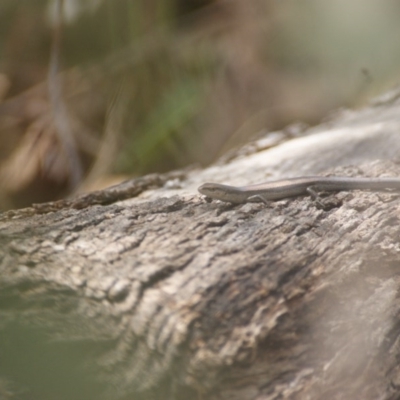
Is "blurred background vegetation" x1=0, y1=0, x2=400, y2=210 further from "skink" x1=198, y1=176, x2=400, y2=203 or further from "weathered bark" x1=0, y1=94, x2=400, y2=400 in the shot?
"weathered bark" x1=0, y1=94, x2=400, y2=400

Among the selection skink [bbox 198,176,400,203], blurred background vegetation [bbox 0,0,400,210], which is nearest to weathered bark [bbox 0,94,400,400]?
skink [bbox 198,176,400,203]

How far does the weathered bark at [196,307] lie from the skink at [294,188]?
24 centimetres

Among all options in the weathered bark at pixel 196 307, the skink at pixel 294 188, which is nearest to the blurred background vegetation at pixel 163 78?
the skink at pixel 294 188

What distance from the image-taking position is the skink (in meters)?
2.04

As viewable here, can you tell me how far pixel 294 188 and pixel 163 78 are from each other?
3.27 metres

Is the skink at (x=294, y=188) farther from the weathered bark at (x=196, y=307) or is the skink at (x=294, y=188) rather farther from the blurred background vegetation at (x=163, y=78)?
the blurred background vegetation at (x=163, y=78)

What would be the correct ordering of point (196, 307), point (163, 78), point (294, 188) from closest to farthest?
1. point (196, 307)
2. point (294, 188)
3. point (163, 78)

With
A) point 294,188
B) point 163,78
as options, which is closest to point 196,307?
point 294,188

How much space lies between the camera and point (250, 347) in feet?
4.31

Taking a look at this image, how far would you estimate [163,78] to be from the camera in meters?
5.09

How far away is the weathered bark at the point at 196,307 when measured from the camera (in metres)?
1.33

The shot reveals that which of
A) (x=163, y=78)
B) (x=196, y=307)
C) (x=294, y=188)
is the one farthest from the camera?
(x=163, y=78)

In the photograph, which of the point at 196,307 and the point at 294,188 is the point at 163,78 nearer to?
the point at 294,188

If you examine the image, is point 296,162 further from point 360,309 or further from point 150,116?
point 150,116
